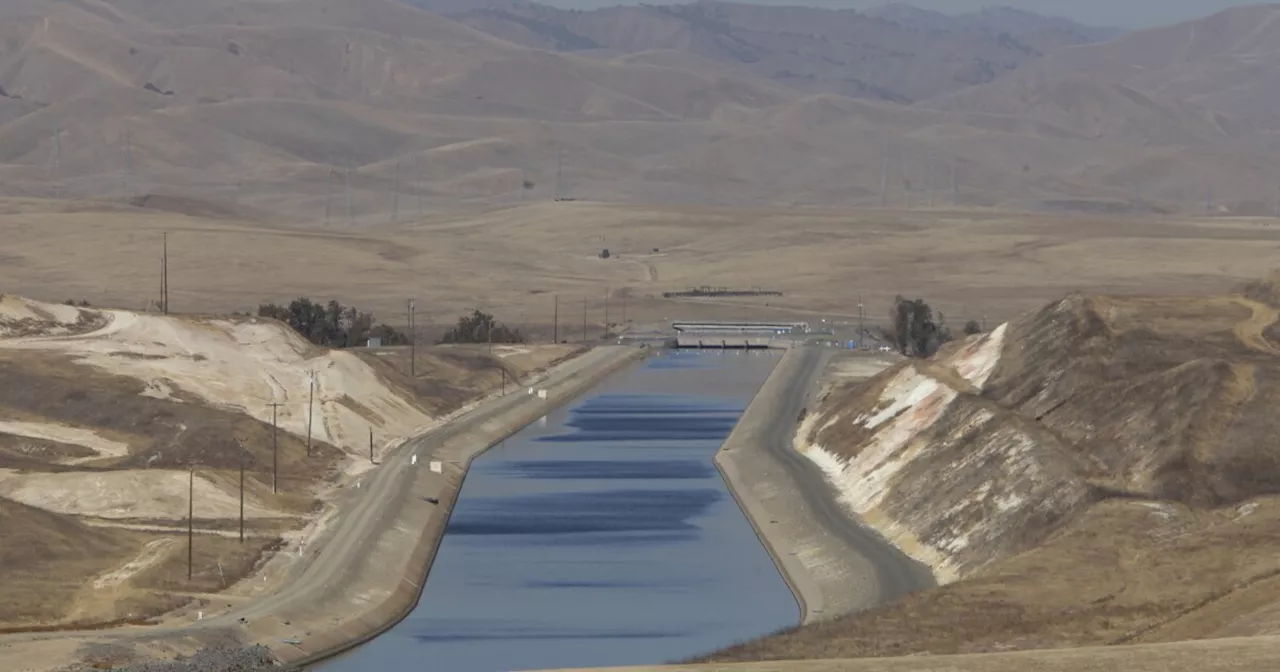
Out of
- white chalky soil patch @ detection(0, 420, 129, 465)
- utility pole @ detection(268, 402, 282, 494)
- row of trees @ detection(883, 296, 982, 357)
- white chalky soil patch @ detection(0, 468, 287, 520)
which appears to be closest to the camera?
white chalky soil patch @ detection(0, 468, 287, 520)

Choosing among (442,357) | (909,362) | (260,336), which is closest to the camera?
(909,362)

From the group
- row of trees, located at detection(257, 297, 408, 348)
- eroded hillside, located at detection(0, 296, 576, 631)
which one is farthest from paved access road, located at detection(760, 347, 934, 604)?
row of trees, located at detection(257, 297, 408, 348)

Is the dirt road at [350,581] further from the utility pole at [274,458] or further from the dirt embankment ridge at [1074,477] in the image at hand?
the dirt embankment ridge at [1074,477]

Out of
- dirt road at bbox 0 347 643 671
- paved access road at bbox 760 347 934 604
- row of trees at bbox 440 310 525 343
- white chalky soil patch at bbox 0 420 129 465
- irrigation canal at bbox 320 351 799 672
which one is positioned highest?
row of trees at bbox 440 310 525 343

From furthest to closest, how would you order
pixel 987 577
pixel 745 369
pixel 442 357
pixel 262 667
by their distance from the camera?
1. pixel 745 369
2. pixel 442 357
3. pixel 987 577
4. pixel 262 667

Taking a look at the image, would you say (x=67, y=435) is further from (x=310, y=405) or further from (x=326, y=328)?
(x=326, y=328)

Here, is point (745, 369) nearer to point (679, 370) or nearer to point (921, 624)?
point (679, 370)

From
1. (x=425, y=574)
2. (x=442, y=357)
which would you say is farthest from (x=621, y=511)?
(x=442, y=357)

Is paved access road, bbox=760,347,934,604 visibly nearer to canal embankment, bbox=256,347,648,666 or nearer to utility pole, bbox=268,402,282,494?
canal embankment, bbox=256,347,648,666
